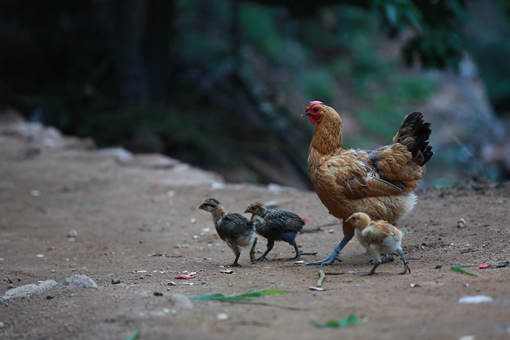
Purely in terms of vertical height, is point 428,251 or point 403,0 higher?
point 403,0

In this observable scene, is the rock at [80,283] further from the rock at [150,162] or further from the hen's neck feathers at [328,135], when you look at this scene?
the rock at [150,162]

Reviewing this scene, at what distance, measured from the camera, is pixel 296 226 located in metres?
5.52

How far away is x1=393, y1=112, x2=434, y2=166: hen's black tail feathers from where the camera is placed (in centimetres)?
543

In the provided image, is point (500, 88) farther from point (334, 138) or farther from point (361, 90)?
point (334, 138)

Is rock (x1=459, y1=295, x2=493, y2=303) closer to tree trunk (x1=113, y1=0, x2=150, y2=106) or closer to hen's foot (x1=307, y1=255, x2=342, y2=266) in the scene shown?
hen's foot (x1=307, y1=255, x2=342, y2=266)

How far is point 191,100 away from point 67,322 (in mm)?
11806

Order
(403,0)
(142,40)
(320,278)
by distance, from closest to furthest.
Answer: (320,278)
(403,0)
(142,40)

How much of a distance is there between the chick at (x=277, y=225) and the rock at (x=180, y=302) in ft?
5.96

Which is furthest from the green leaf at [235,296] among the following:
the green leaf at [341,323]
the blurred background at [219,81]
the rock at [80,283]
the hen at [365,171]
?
the blurred background at [219,81]

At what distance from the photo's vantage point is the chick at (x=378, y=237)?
15.1ft

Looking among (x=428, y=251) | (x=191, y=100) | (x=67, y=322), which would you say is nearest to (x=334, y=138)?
(x=428, y=251)

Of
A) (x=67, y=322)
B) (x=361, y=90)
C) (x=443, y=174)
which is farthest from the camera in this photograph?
(x=361, y=90)

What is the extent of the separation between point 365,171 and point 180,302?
242 cm

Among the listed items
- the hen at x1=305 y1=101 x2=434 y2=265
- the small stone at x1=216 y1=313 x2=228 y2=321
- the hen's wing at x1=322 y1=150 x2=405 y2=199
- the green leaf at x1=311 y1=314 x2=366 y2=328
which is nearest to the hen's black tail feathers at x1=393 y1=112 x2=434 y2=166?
the hen at x1=305 y1=101 x2=434 y2=265
